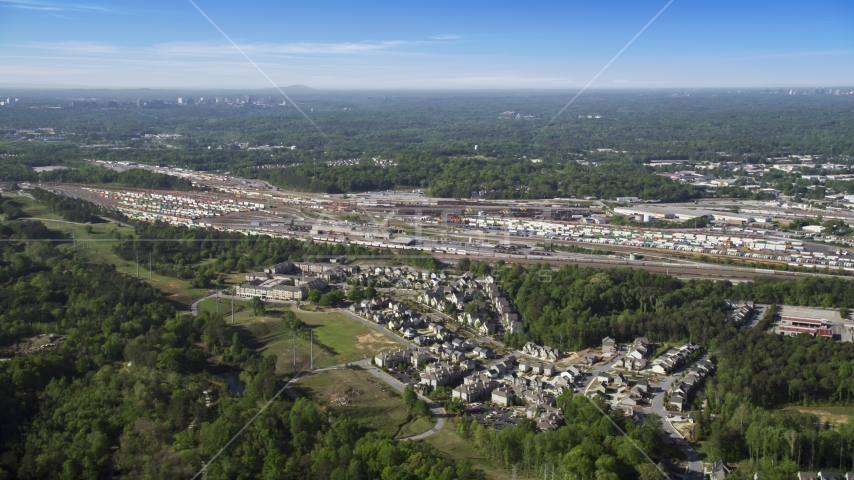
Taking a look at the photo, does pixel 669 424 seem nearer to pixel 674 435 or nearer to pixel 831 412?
pixel 674 435

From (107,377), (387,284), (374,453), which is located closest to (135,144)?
(387,284)

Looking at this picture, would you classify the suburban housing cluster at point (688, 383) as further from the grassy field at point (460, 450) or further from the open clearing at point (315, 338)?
the open clearing at point (315, 338)

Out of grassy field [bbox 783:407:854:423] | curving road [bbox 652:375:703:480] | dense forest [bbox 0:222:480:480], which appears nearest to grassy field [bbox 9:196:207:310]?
dense forest [bbox 0:222:480:480]

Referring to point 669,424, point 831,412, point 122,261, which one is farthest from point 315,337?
point 831,412

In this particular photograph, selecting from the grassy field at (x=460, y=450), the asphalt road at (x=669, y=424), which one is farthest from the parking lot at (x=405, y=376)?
the asphalt road at (x=669, y=424)

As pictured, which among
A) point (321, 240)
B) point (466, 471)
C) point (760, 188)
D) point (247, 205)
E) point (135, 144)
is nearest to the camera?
point (466, 471)

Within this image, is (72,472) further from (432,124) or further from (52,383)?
(432,124)
